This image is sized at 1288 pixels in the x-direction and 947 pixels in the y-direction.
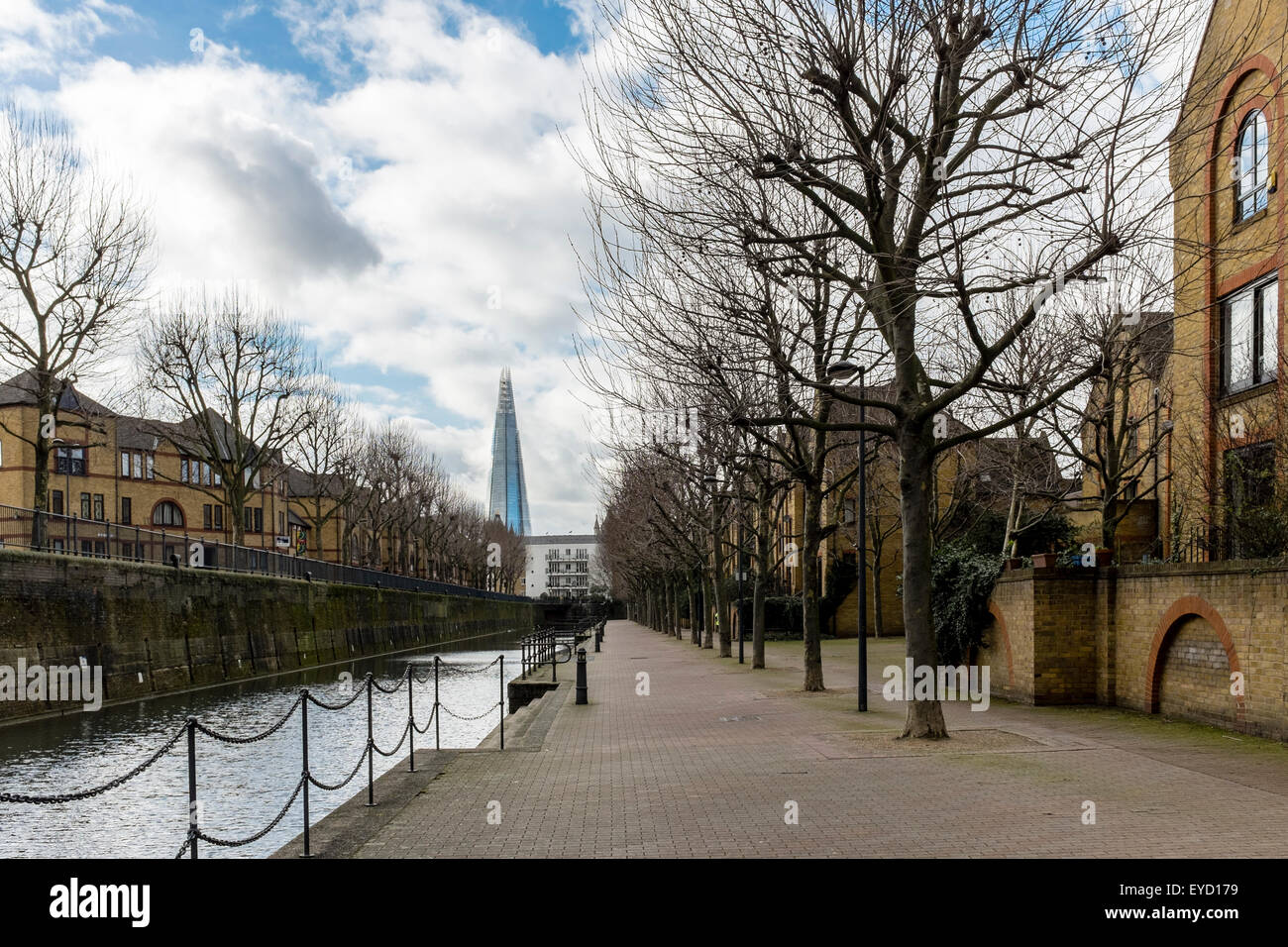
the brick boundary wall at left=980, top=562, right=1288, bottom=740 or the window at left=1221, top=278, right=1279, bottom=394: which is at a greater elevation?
the window at left=1221, top=278, right=1279, bottom=394

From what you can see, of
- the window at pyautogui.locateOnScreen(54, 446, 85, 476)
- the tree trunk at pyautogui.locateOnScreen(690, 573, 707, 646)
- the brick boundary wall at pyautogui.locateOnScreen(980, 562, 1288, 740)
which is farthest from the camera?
the window at pyautogui.locateOnScreen(54, 446, 85, 476)

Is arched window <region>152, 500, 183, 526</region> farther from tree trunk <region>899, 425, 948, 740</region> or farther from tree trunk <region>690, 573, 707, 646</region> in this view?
tree trunk <region>899, 425, 948, 740</region>

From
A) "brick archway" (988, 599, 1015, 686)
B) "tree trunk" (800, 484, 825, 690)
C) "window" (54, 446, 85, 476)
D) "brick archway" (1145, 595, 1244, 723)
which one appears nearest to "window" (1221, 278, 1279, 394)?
"brick archway" (988, 599, 1015, 686)

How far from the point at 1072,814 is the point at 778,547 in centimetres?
4735

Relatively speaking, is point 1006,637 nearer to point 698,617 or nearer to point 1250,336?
point 1250,336

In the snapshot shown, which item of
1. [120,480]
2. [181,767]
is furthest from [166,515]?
[181,767]

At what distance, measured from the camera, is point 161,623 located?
90.1 ft

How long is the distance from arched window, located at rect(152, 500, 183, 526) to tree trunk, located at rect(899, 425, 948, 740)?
6589cm

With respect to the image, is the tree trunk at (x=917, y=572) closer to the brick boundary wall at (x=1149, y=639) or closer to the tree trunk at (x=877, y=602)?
the brick boundary wall at (x=1149, y=639)

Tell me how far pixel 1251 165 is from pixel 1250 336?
3271mm

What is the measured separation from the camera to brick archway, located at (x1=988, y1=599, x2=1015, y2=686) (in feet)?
57.5

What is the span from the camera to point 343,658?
44625mm

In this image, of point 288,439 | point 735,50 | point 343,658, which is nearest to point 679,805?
point 735,50
